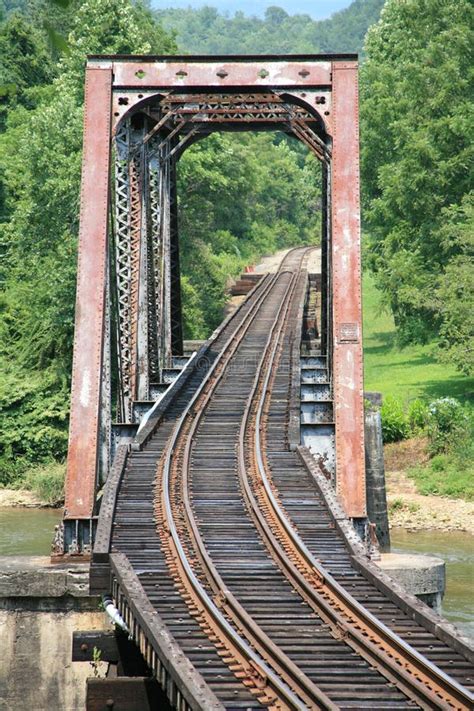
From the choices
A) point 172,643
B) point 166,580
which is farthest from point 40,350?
point 172,643

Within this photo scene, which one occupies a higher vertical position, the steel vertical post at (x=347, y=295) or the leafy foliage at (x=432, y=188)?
the leafy foliage at (x=432, y=188)

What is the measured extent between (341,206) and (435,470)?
18.6m

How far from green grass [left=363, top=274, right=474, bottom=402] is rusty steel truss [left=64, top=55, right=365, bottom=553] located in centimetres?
1878

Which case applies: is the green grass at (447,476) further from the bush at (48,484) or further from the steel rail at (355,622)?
the steel rail at (355,622)

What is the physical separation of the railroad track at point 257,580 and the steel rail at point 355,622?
2 cm

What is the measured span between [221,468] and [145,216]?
5025 millimetres

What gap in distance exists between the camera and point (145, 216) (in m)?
20.3

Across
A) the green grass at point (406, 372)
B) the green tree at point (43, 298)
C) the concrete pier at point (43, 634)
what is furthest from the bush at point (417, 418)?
the concrete pier at point (43, 634)

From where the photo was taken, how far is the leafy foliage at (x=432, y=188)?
39.1 meters

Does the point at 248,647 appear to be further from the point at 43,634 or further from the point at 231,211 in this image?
the point at 231,211

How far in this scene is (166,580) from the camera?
41.2ft

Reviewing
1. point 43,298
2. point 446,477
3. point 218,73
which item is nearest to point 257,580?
point 218,73

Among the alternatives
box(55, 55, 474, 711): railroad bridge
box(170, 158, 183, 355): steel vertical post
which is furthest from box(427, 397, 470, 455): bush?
box(170, 158, 183, 355): steel vertical post

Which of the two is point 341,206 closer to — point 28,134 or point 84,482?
point 84,482
